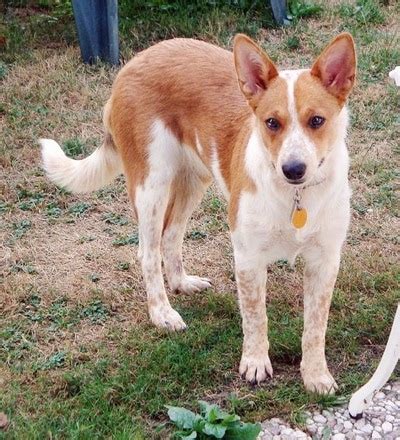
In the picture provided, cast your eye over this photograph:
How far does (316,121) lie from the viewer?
3.21m

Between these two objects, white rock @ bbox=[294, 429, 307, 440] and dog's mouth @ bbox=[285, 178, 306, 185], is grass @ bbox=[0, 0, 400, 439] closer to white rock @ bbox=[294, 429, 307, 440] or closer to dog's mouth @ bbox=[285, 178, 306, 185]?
white rock @ bbox=[294, 429, 307, 440]

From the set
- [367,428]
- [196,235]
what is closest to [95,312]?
[196,235]

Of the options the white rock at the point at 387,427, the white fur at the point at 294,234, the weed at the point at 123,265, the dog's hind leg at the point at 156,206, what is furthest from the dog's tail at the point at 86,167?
the white rock at the point at 387,427

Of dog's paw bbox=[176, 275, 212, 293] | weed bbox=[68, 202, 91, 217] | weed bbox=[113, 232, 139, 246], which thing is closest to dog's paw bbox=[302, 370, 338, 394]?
dog's paw bbox=[176, 275, 212, 293]

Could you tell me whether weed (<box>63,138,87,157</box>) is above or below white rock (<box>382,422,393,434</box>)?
above

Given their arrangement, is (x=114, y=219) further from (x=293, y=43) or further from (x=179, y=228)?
(x=293, y=43)

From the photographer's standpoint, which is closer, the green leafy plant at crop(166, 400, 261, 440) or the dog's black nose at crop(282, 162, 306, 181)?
the dog's black nose at crop(282, 162, 306, 181)

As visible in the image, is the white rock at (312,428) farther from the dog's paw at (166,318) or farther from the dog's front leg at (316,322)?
the dog's paw at (166,318)

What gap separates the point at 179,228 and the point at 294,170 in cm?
Result: 156

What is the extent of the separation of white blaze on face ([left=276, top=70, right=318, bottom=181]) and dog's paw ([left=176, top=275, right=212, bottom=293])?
157 centimetres

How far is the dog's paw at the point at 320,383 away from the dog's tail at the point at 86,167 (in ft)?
5.43

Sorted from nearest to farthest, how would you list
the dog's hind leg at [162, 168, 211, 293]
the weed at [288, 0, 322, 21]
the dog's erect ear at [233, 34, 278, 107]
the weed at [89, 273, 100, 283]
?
the dog's erect ear at [233, 34, 278, 107], the dog's hind leg at [162, 168, 211, 293], the weed at [89, 273, 100, 283], the weed at [288, 0, 322, 21]

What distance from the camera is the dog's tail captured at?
180 inches

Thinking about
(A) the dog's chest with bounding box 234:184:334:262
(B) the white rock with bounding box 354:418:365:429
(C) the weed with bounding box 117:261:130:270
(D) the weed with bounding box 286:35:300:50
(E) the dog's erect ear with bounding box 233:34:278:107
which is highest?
(E) the dog's erect ear with bounding box 233:34:278:107
